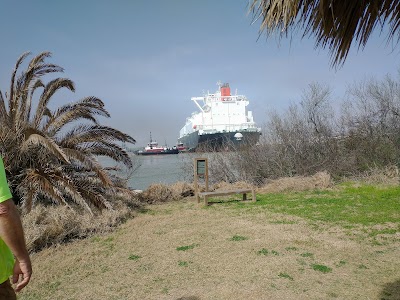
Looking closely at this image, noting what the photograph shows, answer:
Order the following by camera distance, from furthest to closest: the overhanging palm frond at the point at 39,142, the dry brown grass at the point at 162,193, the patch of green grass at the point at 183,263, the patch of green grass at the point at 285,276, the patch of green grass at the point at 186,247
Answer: the dry brown grass at the point at 162,193
the overhanging palm frond at the point at 39,142
the patch of green grass at the point at 186,247
the patch of green grass at the point at 183,263
the patch of green grass at the point at 285,276

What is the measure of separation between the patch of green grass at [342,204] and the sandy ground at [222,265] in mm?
982

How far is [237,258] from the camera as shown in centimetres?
531

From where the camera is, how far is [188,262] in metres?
5.26

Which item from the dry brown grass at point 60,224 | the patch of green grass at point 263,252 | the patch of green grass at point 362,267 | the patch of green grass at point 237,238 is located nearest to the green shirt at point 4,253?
the patch of green grass at point 263,252

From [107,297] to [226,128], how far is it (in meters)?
38.7

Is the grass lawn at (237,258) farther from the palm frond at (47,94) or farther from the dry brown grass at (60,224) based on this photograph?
the palm frond at (47,94)

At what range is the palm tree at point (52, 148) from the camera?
25.5ft

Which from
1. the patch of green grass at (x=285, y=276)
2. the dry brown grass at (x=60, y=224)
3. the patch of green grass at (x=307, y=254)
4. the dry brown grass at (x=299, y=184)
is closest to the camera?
the patch of green grass at (x=285, y=276)

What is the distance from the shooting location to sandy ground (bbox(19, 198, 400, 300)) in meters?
4.19

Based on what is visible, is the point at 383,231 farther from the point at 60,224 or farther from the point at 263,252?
the point at 60,224

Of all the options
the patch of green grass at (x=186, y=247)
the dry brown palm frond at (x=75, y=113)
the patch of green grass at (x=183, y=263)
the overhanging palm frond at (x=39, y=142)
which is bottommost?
the patch of green grass at (x=183, y=263)

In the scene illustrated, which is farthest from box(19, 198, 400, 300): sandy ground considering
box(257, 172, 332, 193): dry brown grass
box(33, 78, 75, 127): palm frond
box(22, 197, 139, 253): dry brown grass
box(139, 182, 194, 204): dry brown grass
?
box(257, 172, 332, 193): dry brown grass

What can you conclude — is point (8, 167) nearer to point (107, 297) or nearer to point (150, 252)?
point (150, 252)

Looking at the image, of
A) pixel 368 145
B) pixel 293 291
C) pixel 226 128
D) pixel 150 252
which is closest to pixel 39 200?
pixel 150 252
